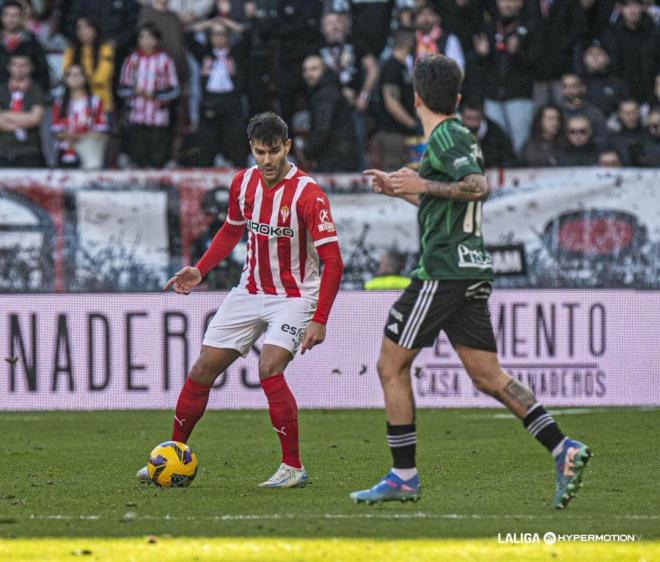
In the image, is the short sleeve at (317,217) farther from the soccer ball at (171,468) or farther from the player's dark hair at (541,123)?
the player's dark hair at (541,123)

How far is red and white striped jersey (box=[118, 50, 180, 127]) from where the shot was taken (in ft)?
51.9

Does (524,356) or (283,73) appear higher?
(283,73)

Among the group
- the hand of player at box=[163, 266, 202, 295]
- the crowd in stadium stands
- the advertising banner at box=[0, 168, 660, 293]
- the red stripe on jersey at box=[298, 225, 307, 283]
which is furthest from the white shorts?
the crowd in stadium stands

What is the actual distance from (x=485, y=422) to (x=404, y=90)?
501 cm

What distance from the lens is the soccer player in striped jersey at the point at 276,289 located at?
7.86 m

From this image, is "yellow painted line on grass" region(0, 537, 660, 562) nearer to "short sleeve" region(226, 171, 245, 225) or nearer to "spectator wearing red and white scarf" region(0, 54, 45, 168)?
"short sleeve" region(226, 171, 245, 225)

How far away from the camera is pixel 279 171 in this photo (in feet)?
25.9

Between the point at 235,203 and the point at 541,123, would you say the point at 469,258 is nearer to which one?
the point at 235,203

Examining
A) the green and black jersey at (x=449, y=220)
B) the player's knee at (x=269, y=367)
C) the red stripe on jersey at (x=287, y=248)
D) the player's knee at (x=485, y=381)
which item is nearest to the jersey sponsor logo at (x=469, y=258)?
the green and black jersey at (x=449, y=220)

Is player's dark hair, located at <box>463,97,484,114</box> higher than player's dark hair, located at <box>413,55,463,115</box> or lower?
higher

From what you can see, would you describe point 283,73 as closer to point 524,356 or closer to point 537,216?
point 537,216

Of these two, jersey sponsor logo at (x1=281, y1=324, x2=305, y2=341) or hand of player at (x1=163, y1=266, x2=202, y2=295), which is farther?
hand of player at (x1=163, y1=266, x2=202, y2=295)

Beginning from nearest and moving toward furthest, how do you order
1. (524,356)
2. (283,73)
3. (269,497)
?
(269,497), (524,356), (283,73)

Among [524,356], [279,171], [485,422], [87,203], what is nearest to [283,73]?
[87,203]
